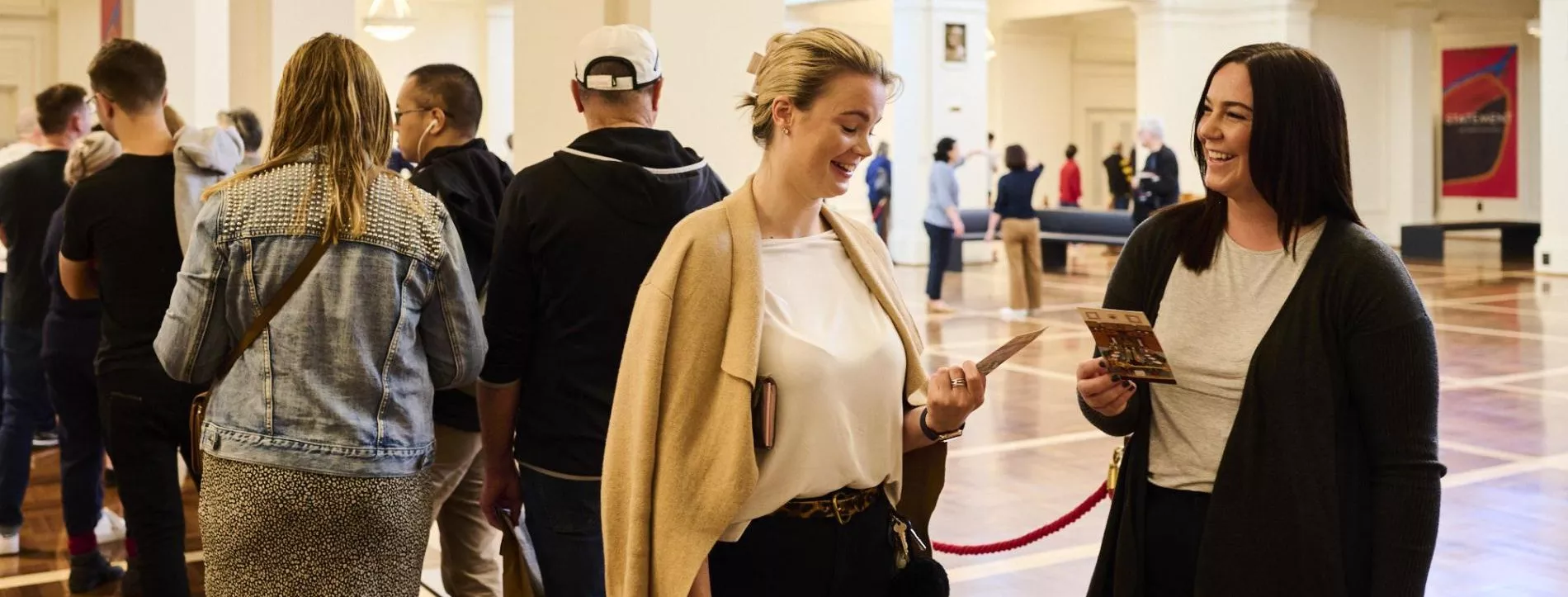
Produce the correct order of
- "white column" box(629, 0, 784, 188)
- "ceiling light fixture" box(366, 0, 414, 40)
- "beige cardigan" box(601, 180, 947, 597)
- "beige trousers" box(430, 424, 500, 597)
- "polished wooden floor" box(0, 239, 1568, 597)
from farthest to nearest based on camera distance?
"ceiling light fixture" box(366, 0, 414, 40), "polished wooden floor" box(0, 239, 1568, 597), "white column" box(629, 0, 784, 188), "beige trousers" box(430, 424, 500, 597), "beige cardigan" box(601, 180, 947, 597)

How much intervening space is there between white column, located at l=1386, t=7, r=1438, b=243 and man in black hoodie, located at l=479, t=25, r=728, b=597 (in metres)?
21.2

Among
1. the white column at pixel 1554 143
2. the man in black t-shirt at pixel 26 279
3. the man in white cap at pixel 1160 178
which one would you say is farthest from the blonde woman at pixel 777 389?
the white column at pixel 1554 143

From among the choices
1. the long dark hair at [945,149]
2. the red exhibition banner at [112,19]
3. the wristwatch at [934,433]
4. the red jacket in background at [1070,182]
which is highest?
the red exhibition banner at [112,19]

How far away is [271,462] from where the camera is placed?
276 centimetres

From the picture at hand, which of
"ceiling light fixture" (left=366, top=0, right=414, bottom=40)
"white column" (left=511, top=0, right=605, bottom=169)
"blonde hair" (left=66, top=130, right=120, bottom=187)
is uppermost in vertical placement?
"ceiling light fixture" (left=366, top=0, right=414, bottom=40)

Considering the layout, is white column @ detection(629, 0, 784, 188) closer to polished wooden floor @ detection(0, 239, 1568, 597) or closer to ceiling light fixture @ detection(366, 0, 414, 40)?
polished wooden floor @ detection(0, 239, 1568, 597)

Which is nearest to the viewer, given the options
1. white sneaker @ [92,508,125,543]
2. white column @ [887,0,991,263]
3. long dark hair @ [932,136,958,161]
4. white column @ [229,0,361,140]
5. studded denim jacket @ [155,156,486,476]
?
studded denim jacket @ [155,156,486,476]

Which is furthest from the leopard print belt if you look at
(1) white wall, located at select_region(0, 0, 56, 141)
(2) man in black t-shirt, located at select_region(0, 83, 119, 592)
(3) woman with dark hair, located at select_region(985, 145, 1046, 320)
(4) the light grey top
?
(1) white wall, located at select_region(0, 0, 56, 141)

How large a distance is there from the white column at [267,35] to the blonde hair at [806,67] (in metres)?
5.11

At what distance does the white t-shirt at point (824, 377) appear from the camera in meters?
2.23

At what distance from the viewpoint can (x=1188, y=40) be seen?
21266 mm

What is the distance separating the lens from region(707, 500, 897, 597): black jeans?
2.26 m

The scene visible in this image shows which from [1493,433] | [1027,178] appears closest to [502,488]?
[1493,433]

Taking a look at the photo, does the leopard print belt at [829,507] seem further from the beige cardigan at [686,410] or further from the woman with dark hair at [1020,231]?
the woman with dark hair at [1020,231]
